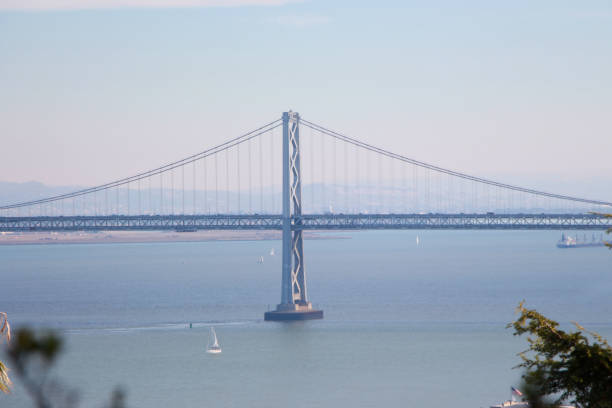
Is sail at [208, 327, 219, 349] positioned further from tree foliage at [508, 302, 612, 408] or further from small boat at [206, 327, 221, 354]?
tree foliage at [508, 302, 612, 408]

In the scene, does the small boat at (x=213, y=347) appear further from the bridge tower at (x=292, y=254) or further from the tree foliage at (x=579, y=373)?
the tree foliage at (x=579, y=373)

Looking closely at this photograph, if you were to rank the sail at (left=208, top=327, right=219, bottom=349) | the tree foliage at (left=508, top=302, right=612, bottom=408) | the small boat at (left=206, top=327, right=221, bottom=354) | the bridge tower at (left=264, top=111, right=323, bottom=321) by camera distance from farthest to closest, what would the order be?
the bridge tower at (left=264, top=111, right=323, bottom=321), the sail at (left=208, top=327, right=219, bottom=349), the small boat at (left=206, top=327, right=221, bottom=354), the tree foliage at (left=508, top=302, right=612, bottom=408)

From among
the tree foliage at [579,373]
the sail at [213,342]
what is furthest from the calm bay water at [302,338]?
the tree foliage at [579,373]

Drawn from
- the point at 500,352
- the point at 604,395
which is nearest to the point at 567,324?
the point at 500,352

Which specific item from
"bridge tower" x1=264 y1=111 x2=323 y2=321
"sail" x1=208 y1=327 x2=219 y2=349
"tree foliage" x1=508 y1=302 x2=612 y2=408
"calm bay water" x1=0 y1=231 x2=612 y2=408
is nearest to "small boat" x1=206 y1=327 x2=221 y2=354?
"sail" x1=208 y1=327 x2=219 y2=349

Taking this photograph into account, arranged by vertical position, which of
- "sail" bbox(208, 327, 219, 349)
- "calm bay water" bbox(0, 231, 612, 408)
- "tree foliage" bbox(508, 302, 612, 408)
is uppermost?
"tree foliage" bbox(508, 302, 612, 408)

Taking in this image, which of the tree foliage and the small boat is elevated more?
the tree foliage

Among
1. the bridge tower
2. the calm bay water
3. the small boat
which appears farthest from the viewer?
the bridge tower

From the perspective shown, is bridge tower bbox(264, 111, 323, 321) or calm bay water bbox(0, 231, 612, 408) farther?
bridge tower bbox(264, 111, 323, 321)

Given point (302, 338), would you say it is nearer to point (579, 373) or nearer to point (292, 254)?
point (292, 254)

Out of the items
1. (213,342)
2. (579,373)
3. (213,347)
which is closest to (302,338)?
(213,342)
